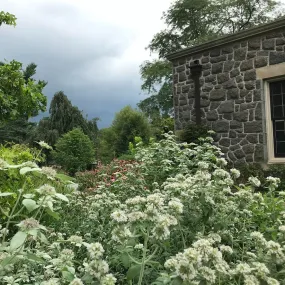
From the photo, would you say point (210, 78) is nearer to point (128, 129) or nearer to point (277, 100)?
point (277, 100)

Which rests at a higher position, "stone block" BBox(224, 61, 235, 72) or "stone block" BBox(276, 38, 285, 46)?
"stone block" BBox(276, 38, 285, 46)

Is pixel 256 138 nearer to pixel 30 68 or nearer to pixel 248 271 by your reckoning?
pixel 248 271

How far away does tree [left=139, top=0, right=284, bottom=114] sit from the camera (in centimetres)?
2216

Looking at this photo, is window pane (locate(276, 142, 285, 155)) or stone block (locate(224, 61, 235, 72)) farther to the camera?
stone block (locate(224, 61, 235, 72))

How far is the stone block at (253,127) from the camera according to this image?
→ 27.4 ft

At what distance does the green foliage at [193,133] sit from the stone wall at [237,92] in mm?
271

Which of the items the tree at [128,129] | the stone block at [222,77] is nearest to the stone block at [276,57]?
the stone block at [222,77]

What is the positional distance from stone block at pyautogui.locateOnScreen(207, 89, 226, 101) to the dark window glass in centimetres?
116

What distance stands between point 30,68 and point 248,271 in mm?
22223

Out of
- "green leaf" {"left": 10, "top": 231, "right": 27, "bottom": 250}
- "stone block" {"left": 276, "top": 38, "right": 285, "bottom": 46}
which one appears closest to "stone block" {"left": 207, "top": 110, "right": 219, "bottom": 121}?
"stone block" {"left": 276, "top": 38, "right": 285, "bottom": 46}

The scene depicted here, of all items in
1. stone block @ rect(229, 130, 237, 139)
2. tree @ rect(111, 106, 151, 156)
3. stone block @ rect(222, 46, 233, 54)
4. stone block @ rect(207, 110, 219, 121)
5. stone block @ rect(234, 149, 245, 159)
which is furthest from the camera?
tree @ rect(111, 106, 151, 156)

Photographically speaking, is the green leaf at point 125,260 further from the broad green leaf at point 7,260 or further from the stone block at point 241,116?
the stone block at point 241,116

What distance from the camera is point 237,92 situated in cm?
876

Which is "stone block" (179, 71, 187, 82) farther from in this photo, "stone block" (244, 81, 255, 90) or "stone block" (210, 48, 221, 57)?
"stone block" (244, 81, 255, 90)
